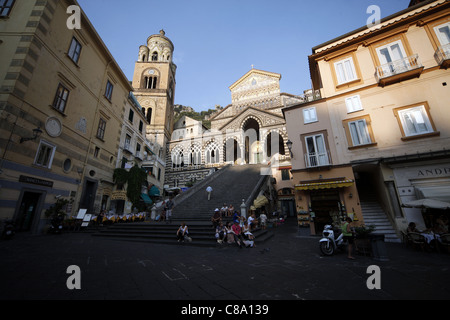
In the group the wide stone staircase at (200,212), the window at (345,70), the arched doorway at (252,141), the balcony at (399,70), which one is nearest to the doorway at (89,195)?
the wide stone staircase at (200,212)

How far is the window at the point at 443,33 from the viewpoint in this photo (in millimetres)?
10506

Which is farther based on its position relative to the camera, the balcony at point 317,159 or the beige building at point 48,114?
the balcony at point 317,159

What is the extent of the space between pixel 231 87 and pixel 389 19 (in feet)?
92.4

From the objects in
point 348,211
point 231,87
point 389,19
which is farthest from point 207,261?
point 231,87

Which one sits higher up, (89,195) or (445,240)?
(89,195)

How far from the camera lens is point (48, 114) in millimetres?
10438

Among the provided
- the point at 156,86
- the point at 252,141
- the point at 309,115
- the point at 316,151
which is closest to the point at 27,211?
the point at 316,151

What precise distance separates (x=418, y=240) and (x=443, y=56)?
33.0 feet

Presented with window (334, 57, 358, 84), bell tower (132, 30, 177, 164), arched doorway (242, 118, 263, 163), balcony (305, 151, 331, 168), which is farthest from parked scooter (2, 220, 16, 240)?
arched doorway (242, 118, 263, 163)

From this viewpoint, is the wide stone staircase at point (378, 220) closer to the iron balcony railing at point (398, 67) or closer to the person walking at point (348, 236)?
the person walking at point (348, 236)

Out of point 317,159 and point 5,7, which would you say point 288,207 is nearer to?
point 317,159

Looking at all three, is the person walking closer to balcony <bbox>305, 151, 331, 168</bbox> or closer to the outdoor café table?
the outdoor café table

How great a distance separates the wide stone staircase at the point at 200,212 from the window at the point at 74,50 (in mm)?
11602

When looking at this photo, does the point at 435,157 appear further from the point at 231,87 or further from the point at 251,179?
the point at 231,87
